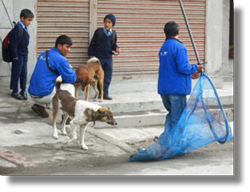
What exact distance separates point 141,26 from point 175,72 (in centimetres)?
463

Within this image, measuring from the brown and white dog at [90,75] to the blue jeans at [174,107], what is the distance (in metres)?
2.63

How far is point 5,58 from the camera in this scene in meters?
11.5

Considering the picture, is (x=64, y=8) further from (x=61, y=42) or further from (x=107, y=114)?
(x=107, y=114)

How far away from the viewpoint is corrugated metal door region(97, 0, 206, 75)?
13328mm

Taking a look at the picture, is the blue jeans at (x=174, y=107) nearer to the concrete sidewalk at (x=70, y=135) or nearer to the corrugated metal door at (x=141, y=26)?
the concrete sidewalk at (x=70, y=135)

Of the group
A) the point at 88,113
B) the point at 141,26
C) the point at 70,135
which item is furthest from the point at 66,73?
the point at 141,26

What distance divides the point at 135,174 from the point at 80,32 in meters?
5.40

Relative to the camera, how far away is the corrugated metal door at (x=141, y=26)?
43.7ft

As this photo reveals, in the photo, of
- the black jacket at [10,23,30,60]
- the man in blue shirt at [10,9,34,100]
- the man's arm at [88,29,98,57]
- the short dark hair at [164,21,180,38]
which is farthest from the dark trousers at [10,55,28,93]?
the short dark hair at [164,21,180,38]

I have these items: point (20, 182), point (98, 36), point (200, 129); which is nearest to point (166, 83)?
point (200, 129)

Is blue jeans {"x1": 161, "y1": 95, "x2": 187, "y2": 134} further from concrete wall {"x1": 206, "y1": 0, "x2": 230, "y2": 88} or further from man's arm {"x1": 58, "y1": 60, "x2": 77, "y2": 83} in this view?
concrete wall {"x1": 206, "y1": 0, "x2": 230, "y2": 88}

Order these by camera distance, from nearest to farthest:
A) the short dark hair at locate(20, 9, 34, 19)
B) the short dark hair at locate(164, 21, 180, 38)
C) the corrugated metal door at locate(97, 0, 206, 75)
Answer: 1. the short dark hair at locate(164, 21, 180, 38)
2. the short dark hair at locate(20, 9, 34, 19)
3. the corrugated metal door at locate(97, 0, 206, 75)

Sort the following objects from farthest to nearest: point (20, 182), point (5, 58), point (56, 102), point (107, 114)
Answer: point (5, 58) → point (56, 102) → point (107, 114) → point (20, 182)

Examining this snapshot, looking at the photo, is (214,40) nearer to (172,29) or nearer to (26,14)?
(26,14)
